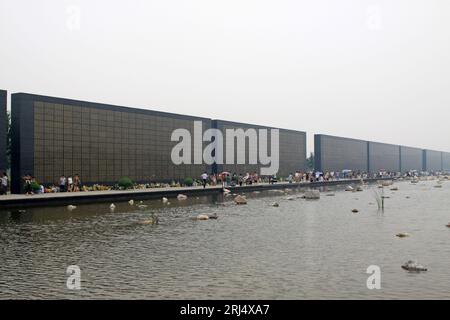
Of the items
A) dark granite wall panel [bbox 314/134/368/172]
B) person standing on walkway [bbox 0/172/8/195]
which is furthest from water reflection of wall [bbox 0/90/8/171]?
dark granite wall panel [bbox 314/134/368/172]

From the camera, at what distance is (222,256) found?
1227cm

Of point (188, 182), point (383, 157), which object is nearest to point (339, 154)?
point (383, 157)

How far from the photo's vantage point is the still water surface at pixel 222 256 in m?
9.00

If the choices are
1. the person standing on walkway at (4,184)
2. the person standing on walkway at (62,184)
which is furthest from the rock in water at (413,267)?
the person standing on walkway at (62,184)

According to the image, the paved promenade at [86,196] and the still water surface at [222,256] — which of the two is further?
the paved promenade at [86,196]

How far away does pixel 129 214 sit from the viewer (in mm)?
22672

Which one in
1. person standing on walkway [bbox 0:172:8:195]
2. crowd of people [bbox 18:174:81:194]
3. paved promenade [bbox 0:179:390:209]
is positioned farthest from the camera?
crowd of people [bbox 18:174:81:194]

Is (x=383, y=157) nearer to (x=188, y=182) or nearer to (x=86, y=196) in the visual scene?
(x=188, y=182)

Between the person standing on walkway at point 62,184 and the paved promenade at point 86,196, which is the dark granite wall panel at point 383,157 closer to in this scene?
the paved promenade at point 86,196

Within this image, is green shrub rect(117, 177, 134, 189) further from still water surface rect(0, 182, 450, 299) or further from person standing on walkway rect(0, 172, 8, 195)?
still water surface rect(0, 182, 450, 299)

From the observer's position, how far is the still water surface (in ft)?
29.5
